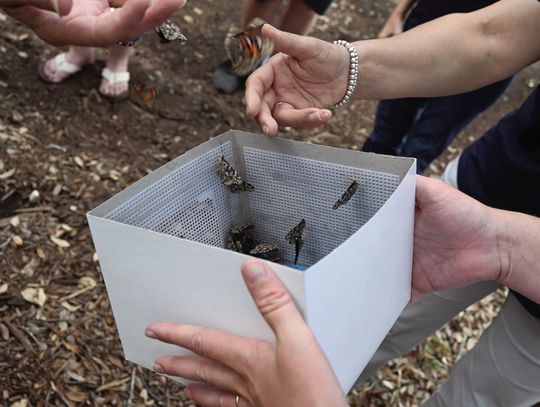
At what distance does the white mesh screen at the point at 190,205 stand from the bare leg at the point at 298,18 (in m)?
1.87

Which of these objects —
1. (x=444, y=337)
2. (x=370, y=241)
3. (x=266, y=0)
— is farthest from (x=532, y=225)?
(x=266, y=0)

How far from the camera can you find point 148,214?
974 mm

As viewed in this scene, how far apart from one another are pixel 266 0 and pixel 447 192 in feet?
6.30

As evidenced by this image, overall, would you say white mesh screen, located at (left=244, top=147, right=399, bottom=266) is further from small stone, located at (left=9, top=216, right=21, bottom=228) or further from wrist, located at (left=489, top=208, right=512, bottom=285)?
small stone, located at (left=9, top=216, right=21, bottom=228)

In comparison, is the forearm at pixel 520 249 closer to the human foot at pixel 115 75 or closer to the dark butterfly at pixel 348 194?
the dark butterfly at pixel 348 194

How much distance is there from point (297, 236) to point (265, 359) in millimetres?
413

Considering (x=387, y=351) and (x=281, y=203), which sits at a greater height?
(x=281, y=203)

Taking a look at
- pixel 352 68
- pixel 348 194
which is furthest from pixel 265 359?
pixel 352 68

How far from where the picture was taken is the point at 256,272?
2.39 ft

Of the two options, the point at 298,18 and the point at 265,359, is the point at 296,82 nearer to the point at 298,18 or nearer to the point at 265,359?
the point at 265,359

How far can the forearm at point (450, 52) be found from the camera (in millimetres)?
1246

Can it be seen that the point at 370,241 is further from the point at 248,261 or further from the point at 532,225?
the point at 532,225

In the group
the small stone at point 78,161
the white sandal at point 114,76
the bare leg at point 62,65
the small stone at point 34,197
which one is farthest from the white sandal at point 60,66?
the small stone at point 34,197

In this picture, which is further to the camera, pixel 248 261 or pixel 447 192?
pixel 447 192
